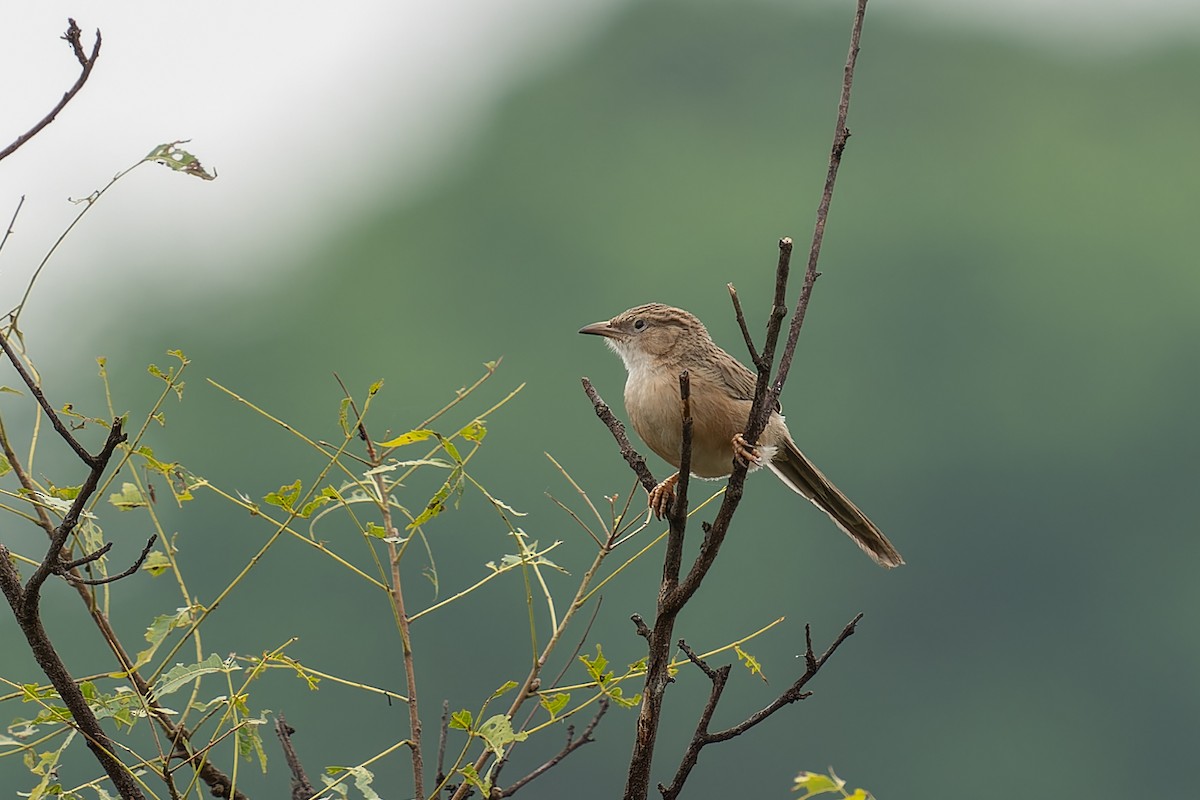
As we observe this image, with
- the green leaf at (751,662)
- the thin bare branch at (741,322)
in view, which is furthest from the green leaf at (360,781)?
the thin bare branch at (741,322)

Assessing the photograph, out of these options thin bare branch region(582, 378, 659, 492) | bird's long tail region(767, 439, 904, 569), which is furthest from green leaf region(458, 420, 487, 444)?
bird's long tail region(767, 439, 904, 569)

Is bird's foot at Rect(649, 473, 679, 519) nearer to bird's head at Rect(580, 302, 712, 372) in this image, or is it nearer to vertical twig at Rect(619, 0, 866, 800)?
bird's head at Rect(580, 302, 712, 372)

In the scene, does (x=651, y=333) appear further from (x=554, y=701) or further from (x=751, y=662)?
(x=554, y=701)

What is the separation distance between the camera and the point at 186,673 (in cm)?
241

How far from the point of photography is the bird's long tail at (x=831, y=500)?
207 inches

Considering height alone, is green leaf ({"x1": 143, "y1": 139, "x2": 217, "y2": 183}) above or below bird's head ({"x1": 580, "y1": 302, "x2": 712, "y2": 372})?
above

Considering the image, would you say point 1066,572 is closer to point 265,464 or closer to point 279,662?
point 265,464

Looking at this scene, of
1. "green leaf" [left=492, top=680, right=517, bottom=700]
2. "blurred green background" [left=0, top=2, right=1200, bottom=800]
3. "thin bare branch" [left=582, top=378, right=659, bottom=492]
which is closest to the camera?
"green leaf" [left=492, top=680, right=517, bottom=700]

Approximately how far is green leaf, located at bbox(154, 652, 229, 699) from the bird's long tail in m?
3.00

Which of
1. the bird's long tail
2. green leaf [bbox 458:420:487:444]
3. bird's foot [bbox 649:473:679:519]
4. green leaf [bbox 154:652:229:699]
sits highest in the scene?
green leaf [bbox 458:420:487:444]

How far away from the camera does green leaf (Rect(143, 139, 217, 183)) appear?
2.67 m

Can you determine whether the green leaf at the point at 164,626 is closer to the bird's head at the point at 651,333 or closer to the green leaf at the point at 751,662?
the green leaf at the point at 751,662

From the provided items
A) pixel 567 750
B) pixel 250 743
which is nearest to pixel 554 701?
pixel 567 750

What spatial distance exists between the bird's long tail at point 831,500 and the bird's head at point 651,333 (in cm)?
53
